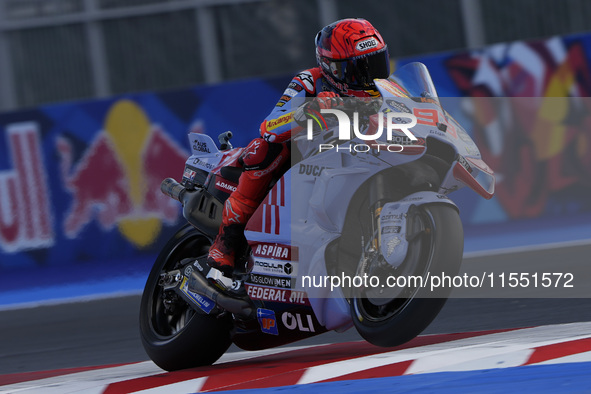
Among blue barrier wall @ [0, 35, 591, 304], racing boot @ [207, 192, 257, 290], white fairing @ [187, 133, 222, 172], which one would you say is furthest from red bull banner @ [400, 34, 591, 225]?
racing boot @ [207, 192, 257, 290]

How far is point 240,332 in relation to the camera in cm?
536

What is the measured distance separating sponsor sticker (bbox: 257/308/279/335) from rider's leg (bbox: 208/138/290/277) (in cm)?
34

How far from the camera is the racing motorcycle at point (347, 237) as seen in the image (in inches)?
169

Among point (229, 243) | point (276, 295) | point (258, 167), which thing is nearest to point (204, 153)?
point (229, 243)

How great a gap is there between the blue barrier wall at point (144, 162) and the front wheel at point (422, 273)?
5159 millimetres

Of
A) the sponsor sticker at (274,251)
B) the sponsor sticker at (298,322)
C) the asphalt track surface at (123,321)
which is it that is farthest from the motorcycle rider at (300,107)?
the asphalt track surface at (123,321)

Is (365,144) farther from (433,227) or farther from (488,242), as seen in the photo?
(488,242)

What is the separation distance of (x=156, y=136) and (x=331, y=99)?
515cm

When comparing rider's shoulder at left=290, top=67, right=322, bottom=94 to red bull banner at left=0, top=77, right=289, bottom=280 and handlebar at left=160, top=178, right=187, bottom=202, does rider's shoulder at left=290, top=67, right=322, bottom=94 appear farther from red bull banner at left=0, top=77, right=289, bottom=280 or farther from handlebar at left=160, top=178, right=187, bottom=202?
red bull banner at left=0, top=77, right=289, bottom=280

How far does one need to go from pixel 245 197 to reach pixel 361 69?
0.88 m

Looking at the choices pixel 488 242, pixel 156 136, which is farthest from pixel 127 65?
pixel 488 242

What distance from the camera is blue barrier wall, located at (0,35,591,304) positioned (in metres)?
9.38

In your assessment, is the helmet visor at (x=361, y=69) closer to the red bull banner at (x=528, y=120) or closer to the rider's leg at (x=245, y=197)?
the rider's leg at (x=245, y=197)

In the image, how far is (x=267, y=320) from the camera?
5031 millimetres
